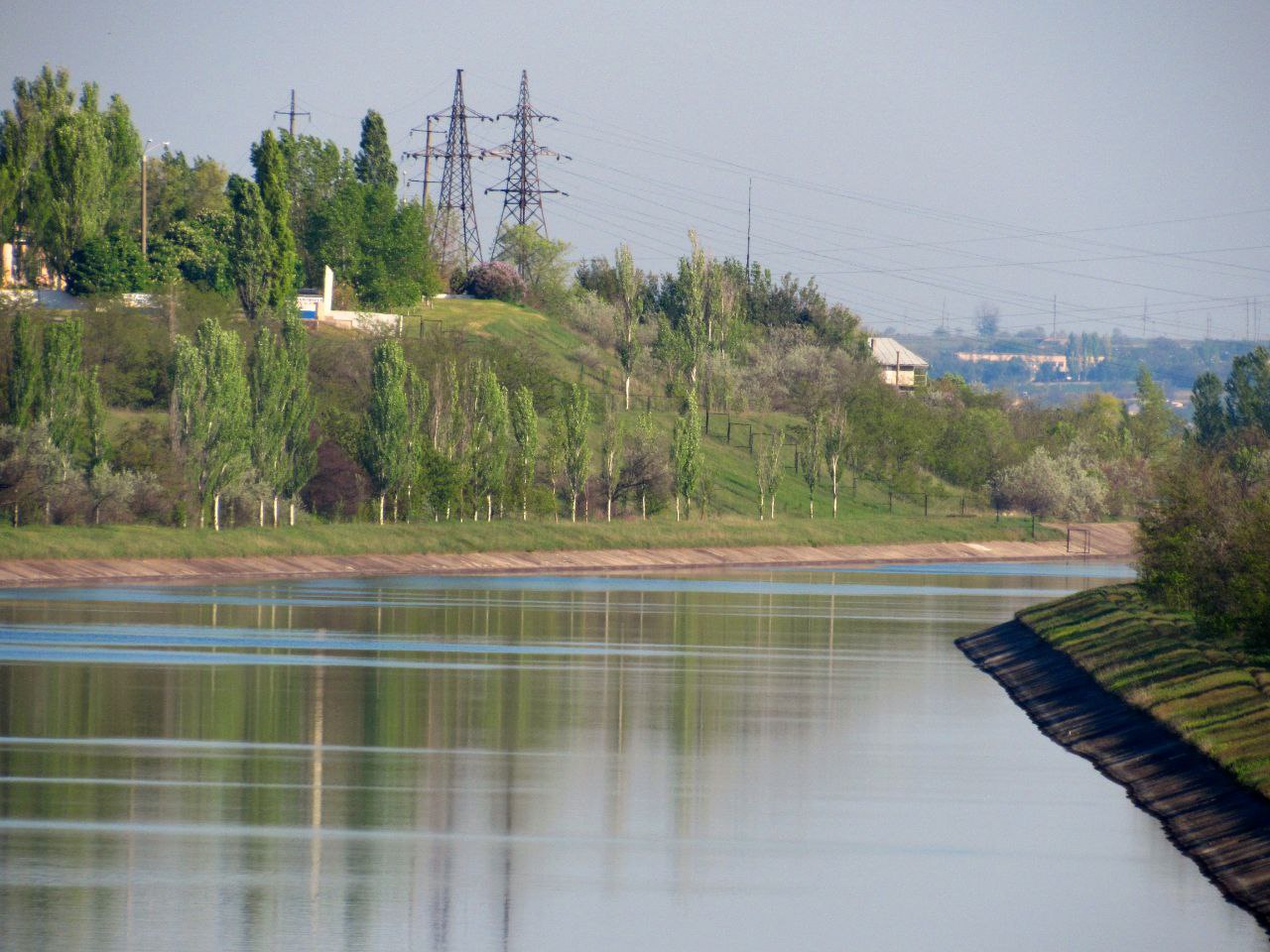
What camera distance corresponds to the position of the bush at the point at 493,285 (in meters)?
150

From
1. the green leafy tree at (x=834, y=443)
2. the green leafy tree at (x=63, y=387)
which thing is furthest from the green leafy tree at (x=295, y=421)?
the green leafy tree at (x=834, y=443)

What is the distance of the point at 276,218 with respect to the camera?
105 meters

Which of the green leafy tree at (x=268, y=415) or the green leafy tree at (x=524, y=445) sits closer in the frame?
the green leafy tree at (x=268, y=415)

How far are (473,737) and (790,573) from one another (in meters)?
60.5

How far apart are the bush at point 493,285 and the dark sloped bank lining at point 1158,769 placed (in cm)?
10473

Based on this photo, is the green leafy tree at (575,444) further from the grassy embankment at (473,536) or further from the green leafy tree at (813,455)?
the green leafy tree at (813,455)

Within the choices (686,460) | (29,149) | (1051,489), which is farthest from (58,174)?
(1051,489)

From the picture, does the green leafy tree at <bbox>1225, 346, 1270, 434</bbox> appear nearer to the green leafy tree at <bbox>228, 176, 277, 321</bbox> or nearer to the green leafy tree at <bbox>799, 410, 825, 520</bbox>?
the green leafy tree at <bbox>799, 410, 825, 520</bbox>

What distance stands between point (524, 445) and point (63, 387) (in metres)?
26.6

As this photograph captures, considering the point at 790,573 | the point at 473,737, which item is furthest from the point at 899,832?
the point at 790,573

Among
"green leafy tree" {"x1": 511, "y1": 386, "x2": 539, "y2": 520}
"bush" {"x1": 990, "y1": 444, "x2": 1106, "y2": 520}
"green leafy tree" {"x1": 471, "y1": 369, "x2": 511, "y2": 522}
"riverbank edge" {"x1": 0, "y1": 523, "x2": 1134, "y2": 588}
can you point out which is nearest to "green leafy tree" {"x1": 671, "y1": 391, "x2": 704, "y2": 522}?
"riverbank edge" {"x1": 0, "y1": 523, "x2": 1134, "y2": 588}

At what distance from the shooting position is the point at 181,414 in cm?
7650

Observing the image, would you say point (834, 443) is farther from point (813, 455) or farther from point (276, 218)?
point (276, 218)

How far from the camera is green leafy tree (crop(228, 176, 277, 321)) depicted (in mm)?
103750
